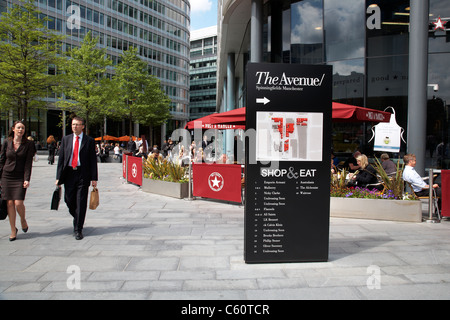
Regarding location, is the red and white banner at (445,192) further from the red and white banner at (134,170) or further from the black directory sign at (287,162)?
the red and white banner at (134,170)

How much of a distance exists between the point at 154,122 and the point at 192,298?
47.9 metres

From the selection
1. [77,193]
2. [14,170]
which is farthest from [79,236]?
[14,170]

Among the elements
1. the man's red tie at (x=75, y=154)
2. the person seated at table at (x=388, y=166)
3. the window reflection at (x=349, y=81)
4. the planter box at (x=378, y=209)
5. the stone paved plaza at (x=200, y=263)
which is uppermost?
the window reflection at (x=349, y=81)

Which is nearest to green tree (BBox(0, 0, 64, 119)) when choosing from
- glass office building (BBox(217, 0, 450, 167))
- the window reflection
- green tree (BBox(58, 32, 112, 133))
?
green tree (BBox(58, 32, 112, 133))

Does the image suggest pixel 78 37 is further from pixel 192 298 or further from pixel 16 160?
pixel 192 298

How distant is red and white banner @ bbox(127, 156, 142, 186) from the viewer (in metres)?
12.8

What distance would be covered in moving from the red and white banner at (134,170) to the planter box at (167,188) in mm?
986

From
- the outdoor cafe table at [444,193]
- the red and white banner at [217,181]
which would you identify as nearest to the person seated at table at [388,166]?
the outdoor cafe table at [444,193]

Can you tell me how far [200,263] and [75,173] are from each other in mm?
2727

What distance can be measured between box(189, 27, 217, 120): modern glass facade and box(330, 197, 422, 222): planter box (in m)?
94.5

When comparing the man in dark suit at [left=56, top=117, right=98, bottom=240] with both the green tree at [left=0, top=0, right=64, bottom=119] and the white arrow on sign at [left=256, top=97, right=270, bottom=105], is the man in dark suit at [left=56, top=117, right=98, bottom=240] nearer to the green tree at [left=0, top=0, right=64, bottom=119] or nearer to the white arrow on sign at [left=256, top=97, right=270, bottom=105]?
the white arrow on sign at [left=256, top=97, right=270, bottom=105]

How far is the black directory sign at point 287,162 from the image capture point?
14.7 feet

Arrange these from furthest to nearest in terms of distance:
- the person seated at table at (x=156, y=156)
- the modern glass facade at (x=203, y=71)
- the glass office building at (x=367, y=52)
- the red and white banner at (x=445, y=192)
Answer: the modern glass facade at (x=203, y=71) < the glass office building at (x=367, y=52) < the person seated at table at (x=156, y=156) < the red and white banner at (x=445, y=192)

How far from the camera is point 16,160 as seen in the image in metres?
5.87
